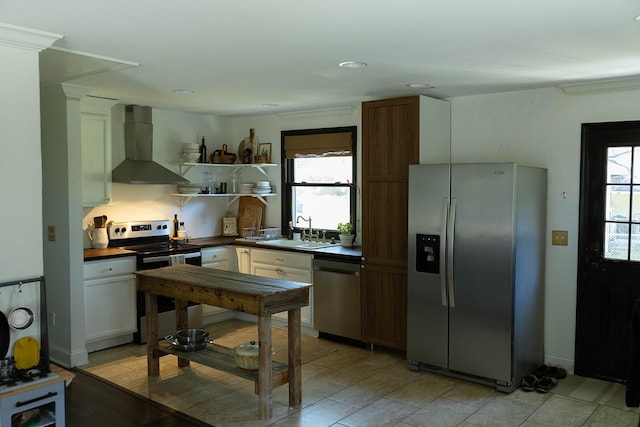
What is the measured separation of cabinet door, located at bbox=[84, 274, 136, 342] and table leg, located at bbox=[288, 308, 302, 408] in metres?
2.03

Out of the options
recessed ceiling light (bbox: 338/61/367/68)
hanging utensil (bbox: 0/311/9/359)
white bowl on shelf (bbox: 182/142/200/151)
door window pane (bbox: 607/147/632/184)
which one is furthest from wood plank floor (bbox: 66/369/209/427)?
door window pane (bbox: 607/147/632/184)

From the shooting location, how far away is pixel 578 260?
4.37 metres

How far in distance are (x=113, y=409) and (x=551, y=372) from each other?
334 centimetres

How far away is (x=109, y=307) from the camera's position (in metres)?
4.92

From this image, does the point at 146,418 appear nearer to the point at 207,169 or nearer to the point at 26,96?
the point at 26,96

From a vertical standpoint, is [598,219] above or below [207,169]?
below

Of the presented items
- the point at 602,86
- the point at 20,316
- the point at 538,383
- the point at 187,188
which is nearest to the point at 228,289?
the point at 20,316

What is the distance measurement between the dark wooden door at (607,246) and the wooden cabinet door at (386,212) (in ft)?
4.59

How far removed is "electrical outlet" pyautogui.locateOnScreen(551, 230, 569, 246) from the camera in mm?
4418

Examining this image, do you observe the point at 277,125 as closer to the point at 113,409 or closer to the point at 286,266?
the point at 286,266

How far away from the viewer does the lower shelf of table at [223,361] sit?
371 cm

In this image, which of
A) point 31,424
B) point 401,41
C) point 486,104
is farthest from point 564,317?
point 31,424

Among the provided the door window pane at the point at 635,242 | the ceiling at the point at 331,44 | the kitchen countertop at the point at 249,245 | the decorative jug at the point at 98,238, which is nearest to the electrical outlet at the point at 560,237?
the door window pane at the point at 635,242

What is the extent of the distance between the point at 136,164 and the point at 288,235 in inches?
73.3
